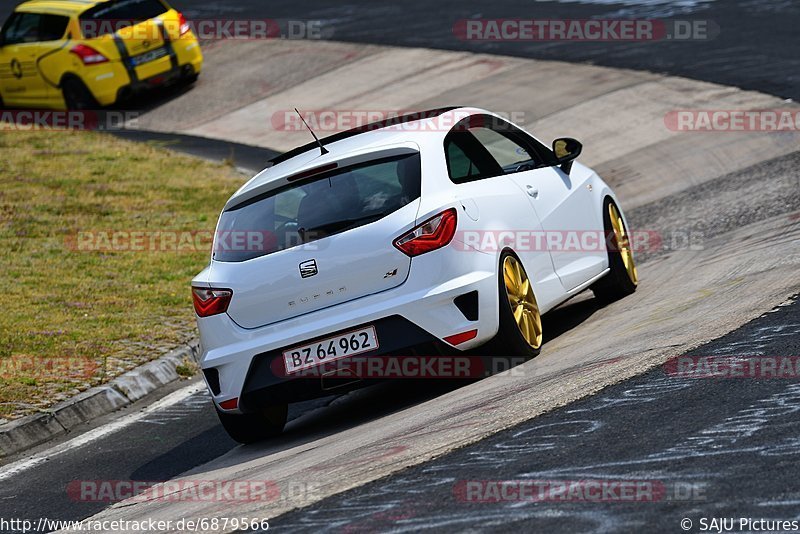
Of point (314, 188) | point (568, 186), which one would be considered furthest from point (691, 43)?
point (314, 188)

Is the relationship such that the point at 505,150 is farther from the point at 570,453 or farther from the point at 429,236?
the point at 570,453

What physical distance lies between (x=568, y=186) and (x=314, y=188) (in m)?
2.20

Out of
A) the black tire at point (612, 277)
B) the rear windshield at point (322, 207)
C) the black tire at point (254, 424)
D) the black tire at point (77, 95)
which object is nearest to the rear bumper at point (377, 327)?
the black tire at point (254, 424)

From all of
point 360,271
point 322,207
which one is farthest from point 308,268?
point 322,207

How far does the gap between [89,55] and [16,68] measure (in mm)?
1737

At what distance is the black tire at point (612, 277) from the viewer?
9398 millimetres

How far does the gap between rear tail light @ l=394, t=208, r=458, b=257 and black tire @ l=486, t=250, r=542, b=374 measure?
1.38 ft

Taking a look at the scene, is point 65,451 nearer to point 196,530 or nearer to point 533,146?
point 196,530

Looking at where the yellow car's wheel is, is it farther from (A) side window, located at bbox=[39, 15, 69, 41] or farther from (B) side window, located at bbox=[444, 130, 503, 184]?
(A) side window, located at bbox=[39, 15, 69, 41]

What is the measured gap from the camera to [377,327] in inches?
285

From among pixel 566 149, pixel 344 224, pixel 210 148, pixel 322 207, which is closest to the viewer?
pixel 344 224

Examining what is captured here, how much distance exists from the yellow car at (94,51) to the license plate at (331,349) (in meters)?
14.3

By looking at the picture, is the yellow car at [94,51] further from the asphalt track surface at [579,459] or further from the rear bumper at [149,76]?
the asphalt track surface at [579,459]

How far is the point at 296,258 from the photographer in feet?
24.1
